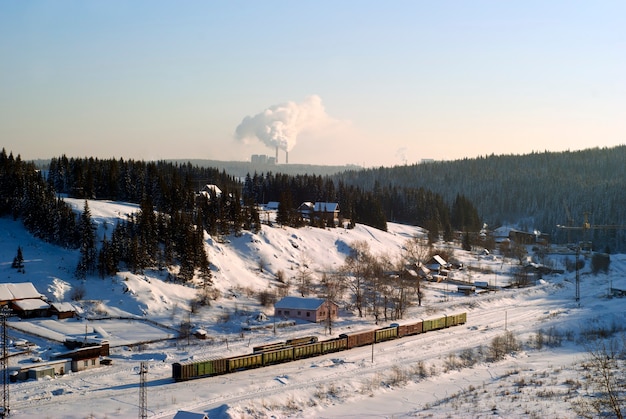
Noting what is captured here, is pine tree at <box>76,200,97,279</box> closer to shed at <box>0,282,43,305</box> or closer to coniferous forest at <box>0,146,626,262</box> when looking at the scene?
coniferous forest at <box>0,146,626,262</box>

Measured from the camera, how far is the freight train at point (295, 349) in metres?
39.2

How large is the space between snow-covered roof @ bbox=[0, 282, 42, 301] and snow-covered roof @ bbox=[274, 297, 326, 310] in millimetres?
22296

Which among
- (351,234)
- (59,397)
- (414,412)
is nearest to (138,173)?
(351,234)

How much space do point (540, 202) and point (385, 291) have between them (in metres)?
120

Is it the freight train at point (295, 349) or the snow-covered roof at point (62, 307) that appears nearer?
the freight train at point (295, 349)

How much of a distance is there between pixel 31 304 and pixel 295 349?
2418 cm

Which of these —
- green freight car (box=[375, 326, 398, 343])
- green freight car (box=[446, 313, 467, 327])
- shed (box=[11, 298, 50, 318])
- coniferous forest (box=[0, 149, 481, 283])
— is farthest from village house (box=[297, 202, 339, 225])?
shed (box=[11, 298, 50, 318])

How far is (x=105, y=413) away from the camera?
3161 centimetres

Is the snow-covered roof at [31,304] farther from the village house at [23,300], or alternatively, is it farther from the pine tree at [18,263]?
the pine tree at [18,263]

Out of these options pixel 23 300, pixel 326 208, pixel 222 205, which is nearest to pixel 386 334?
pixel 23 300

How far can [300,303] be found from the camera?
59531mm

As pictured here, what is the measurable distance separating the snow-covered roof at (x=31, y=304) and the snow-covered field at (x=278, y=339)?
1748mm

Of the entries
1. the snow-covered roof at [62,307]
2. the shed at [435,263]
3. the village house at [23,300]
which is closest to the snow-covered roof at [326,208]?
the shed at [435,263]

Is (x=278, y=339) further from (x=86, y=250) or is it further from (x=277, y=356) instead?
(x=86, y=250)
